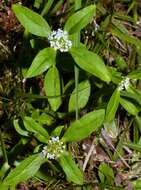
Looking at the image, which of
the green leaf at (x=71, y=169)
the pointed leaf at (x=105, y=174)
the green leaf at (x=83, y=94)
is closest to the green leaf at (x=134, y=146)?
the pointed leaf at (x=105, y=174)

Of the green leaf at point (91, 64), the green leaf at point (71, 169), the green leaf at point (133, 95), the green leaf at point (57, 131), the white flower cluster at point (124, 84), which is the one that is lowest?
the green leaf at point (71, 169)

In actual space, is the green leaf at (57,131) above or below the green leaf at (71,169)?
above

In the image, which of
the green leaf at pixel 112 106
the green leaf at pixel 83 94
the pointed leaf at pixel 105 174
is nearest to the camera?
the green leaf at pixel 112 106

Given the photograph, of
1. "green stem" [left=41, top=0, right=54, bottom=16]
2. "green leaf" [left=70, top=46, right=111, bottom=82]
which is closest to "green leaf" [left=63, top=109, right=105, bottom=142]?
"green leaf" [left=70, top=46, right=111, bottom=82]

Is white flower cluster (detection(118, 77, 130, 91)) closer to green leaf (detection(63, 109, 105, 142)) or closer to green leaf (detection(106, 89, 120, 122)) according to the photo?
green leaf (detection(106, 89, 120, 122))

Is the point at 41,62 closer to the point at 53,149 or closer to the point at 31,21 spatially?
the point at 31,21

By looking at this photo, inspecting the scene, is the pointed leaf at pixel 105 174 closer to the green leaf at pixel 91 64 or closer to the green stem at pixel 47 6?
the green leaf at pixel 91 64
